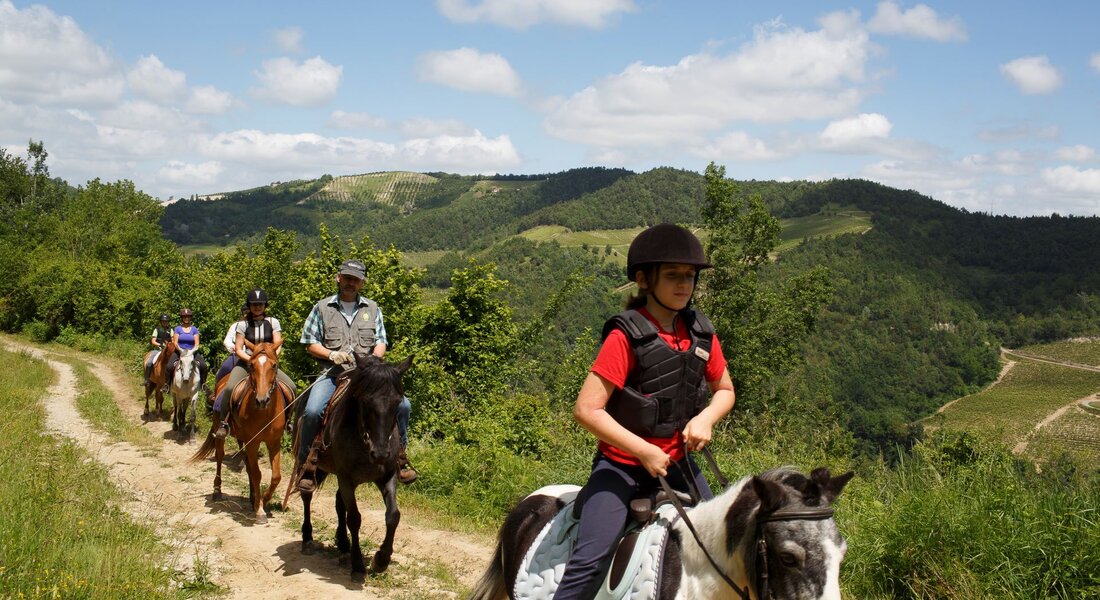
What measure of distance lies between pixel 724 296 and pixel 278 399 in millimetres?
23139

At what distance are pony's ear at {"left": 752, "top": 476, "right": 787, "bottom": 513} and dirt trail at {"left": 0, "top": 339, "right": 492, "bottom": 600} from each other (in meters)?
4.48

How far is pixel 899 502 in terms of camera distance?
5.73m

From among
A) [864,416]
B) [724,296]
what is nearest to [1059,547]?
[724,296]

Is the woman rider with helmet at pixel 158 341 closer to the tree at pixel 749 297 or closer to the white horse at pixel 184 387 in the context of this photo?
the white horse at pixel 184 387

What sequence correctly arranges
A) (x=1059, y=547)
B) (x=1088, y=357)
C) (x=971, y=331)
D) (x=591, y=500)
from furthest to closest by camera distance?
(x=971, y=331)
(x=1088, y=357)
(x=1059, y=547)
(x=591, y=500)

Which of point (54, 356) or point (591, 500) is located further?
point (54, 356)

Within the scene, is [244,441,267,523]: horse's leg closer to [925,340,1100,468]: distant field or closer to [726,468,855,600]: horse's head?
[726,468,855,600]: horse's head

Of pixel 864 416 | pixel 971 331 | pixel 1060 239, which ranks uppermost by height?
pixel 1060 239

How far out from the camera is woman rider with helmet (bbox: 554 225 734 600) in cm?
296

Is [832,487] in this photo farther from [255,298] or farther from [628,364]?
[255,298]

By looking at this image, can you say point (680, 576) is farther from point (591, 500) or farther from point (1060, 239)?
point (1060, 239)

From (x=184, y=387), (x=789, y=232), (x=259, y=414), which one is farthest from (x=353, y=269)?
(x=789, y=232)

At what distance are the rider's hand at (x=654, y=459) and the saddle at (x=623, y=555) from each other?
25cm

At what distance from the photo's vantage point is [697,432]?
9.66ft
